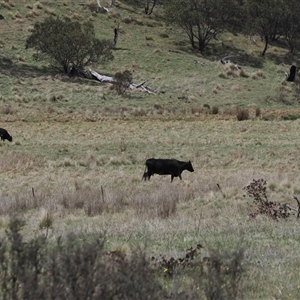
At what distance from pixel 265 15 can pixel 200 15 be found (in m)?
8.28

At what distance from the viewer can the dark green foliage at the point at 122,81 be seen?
37375 millimetres

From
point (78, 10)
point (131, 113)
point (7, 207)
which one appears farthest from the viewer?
point (78, 10)

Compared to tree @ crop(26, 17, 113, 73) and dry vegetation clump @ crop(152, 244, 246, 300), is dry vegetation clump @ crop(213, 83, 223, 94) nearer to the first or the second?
tree @ crop(26, 17, 113, 73)

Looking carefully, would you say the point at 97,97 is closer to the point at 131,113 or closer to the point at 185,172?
the point at 131,113

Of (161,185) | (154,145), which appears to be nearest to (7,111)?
(154,145)

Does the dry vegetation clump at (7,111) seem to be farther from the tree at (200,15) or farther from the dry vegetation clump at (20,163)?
the tree at (200,15)

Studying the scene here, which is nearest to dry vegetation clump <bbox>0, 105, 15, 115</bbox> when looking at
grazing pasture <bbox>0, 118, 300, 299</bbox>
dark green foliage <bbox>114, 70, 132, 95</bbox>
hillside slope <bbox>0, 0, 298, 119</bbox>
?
hillside slope <bbox>0, 0, 298, 119</bbox>

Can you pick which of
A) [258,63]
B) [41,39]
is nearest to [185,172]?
[41,39]

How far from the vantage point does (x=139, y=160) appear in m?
21.9

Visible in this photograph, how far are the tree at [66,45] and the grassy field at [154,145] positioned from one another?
1.53 m

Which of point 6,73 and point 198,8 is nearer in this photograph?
point 6,73

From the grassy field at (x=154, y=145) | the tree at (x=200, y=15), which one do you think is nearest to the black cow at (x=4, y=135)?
the grassy field at (x=154, y=145)

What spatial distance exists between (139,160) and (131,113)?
11264mm

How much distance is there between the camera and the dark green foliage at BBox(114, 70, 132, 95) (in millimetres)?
37375
